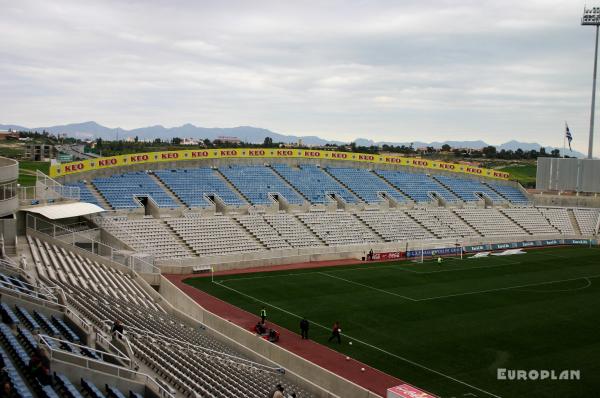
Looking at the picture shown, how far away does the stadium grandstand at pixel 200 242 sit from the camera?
53.9 ft

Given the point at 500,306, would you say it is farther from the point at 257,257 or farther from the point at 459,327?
the point at 257,257

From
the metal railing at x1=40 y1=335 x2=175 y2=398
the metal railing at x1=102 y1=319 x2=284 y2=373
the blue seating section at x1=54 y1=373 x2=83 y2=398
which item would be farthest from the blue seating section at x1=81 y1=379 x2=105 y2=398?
the metal railing at x1=102 y1=319 x2=284 y2=373

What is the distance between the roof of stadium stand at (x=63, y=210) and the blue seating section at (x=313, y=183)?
79.6ft

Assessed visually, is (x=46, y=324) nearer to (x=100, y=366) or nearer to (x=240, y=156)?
(x=100, y=366)

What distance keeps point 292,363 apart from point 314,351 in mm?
2487

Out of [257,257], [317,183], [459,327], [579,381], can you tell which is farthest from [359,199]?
[579,381]

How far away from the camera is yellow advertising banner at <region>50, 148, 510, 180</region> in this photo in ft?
159

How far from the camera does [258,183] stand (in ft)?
189

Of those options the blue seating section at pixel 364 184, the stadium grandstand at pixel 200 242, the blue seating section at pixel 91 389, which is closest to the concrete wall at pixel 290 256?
the stadium grandstand at pixel 200 242

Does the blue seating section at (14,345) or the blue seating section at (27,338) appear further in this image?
the blue seating section at (27,338)

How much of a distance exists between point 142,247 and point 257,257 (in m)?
8.31

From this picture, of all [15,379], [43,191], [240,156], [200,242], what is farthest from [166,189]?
[15,379]

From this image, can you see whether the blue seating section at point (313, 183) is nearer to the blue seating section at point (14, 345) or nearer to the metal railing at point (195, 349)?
the metal railing at point (195, 349)

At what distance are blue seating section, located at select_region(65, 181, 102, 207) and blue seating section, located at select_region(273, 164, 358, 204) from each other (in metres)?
20.5
